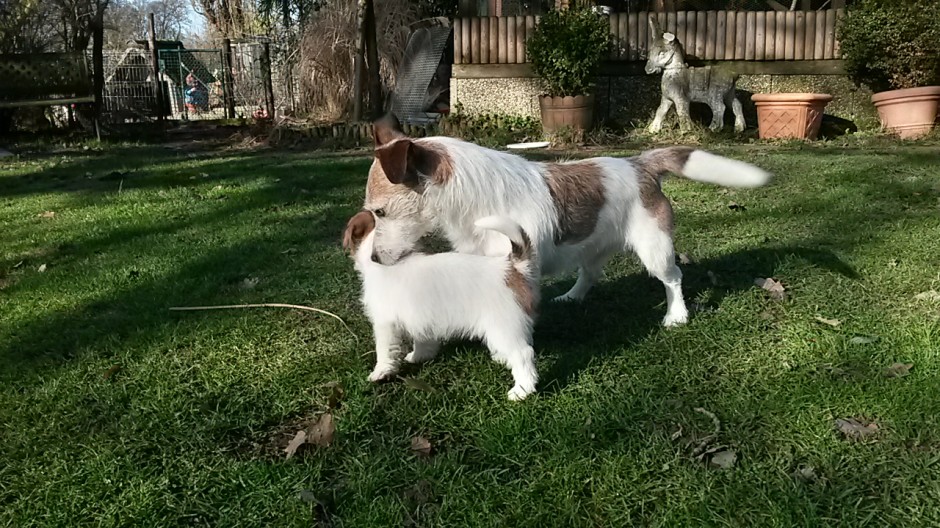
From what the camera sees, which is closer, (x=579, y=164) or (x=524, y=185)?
(x=524, y=185)

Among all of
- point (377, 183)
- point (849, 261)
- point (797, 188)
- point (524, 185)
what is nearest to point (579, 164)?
point (524, 185)

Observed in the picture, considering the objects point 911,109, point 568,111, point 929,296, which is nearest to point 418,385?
point 929,296

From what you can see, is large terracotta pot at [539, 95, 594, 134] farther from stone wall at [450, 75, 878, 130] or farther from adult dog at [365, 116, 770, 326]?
adult dog at [365, 116, 770, 326]

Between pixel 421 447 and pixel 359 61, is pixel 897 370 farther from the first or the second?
pixel 359 61

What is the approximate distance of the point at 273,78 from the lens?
689 inches

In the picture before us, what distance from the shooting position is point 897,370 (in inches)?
121

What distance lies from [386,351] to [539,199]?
39.2 inches

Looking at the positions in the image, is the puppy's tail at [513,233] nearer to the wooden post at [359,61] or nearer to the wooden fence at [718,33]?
the wooden fence at [718,33]

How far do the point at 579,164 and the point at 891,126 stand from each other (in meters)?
9.26

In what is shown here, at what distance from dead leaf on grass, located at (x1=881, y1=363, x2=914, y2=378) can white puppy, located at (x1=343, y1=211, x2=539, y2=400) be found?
→ 1548 millimetres

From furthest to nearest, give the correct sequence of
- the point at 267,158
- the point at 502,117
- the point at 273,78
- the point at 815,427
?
the point at 273,78 < the point at 502,117 < the point at 267,158 < the point at 815,427

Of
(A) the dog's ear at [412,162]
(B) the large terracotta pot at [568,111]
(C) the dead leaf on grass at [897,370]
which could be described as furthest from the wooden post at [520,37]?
(C) the dead leaf on grass at [897,370]

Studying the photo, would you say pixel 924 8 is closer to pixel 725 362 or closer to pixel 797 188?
pixel 797 188

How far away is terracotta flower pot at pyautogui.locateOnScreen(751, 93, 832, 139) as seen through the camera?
10306 millimetres
